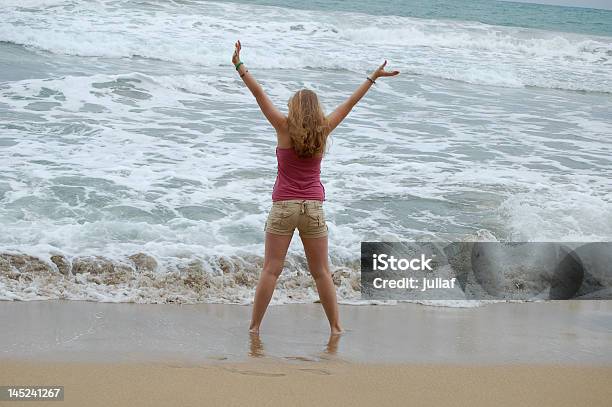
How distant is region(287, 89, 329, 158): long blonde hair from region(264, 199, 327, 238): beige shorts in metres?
0.31

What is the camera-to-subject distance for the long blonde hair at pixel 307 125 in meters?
4.71

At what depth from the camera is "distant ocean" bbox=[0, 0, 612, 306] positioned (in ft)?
21.8

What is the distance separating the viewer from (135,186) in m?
8.52

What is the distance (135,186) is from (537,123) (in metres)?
8.46

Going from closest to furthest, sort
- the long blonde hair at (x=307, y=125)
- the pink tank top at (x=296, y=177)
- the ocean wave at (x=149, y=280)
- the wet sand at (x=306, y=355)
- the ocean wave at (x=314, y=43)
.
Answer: the wet sand at (x=306, y=355) → the long blonde hair at (x=307, y=125) → the pink tank top at (x=296, y=177) → the ocean wave at (x=149, y=280) → the ocean wave at (x=314, y=43)

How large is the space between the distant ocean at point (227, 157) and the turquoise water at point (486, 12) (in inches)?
481

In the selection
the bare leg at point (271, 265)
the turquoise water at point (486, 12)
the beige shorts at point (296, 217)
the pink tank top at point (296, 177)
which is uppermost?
the turquoise water at point (486, 12)

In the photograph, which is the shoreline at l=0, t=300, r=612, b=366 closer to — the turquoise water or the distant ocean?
the distant ocean

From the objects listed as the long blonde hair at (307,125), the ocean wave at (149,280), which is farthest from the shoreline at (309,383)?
the ocean wave at (149,280)

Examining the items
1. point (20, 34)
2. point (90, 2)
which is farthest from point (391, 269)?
point (90, 2)

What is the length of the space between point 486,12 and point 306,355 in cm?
4099

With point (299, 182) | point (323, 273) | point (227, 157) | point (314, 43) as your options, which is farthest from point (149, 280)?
point (314, 43)

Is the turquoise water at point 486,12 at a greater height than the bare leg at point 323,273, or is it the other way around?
the turquoise water at point 486,12

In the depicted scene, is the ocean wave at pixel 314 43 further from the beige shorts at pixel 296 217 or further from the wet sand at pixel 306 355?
the beige shorts at pixel 296 217
